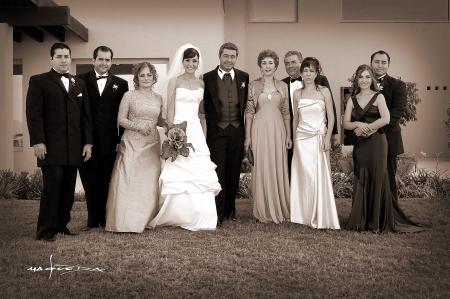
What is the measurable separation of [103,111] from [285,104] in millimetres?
2173

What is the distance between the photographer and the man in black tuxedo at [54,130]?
5.61 metres

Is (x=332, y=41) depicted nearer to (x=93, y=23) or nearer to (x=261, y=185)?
(x=93, y=23)

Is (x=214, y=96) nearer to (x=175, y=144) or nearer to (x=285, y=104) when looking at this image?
(x=175, y=144)

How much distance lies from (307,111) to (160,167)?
5.92ft

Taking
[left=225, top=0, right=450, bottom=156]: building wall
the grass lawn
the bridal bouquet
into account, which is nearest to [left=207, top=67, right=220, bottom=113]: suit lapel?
the bridal bouquet

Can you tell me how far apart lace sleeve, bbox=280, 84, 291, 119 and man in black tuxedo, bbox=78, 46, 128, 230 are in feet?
6.32

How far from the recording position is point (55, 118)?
573 cm

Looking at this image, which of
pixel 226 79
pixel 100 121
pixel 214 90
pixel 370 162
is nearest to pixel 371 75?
pixel 370 162

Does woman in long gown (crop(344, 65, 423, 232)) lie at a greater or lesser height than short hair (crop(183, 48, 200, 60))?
lesser

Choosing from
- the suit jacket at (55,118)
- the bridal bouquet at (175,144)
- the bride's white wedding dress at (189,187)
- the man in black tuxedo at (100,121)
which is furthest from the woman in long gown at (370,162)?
the suit jacket at (55,118)

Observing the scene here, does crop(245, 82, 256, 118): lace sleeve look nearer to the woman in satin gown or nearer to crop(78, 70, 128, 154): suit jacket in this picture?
the woman in satin gown

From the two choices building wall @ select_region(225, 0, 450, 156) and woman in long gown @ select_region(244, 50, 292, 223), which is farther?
building wall @ select_region(225, 0, 450, 156)

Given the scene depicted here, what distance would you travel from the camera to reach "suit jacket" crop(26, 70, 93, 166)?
5602mm

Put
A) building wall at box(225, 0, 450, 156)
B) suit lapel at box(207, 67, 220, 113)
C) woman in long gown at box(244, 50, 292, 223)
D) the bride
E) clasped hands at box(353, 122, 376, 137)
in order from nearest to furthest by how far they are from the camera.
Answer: clasped hands at box(353, 122, 376, 137) → the bride → suit lapel at box(207, 67, 220, 113) → woman in long gown at box(244, 50, 292, 223) → building wall at box(225, 0, 450, 156)
